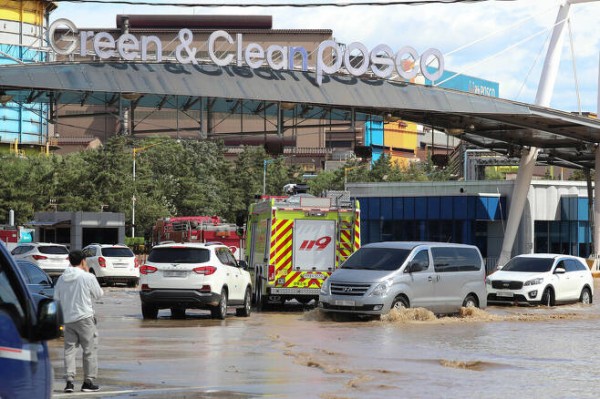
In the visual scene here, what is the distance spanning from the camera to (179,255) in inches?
1097

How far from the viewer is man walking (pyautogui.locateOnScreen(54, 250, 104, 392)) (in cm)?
1441

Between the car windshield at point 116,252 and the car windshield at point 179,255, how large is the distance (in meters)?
16.8

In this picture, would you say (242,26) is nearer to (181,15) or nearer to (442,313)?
(181,15)

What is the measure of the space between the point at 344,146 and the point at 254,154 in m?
74.2

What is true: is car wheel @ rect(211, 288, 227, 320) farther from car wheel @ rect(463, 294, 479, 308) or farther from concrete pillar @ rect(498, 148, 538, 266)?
concrete pillar @ rect(498, 148, 538, 266)

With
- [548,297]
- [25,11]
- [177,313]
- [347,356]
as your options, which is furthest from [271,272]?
[25,11]

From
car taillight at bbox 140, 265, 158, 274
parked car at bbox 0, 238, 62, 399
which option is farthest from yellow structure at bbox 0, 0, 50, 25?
parked car at bbox 0, 238, 62, 399

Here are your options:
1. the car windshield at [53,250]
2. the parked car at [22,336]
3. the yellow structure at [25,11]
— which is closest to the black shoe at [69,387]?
the parked car at [22,336]

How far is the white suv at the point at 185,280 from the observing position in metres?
27.4

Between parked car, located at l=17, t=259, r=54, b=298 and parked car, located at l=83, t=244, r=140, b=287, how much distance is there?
782 inches

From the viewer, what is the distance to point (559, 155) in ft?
221

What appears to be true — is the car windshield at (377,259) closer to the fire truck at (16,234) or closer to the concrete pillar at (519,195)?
the concrete pillar at (519,195)

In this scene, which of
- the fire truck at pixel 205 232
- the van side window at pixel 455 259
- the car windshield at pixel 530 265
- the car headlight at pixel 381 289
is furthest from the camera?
the fire truck at pixel 205 232

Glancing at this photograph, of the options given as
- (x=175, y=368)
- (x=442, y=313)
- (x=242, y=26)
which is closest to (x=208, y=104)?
(x=442, y=313)
